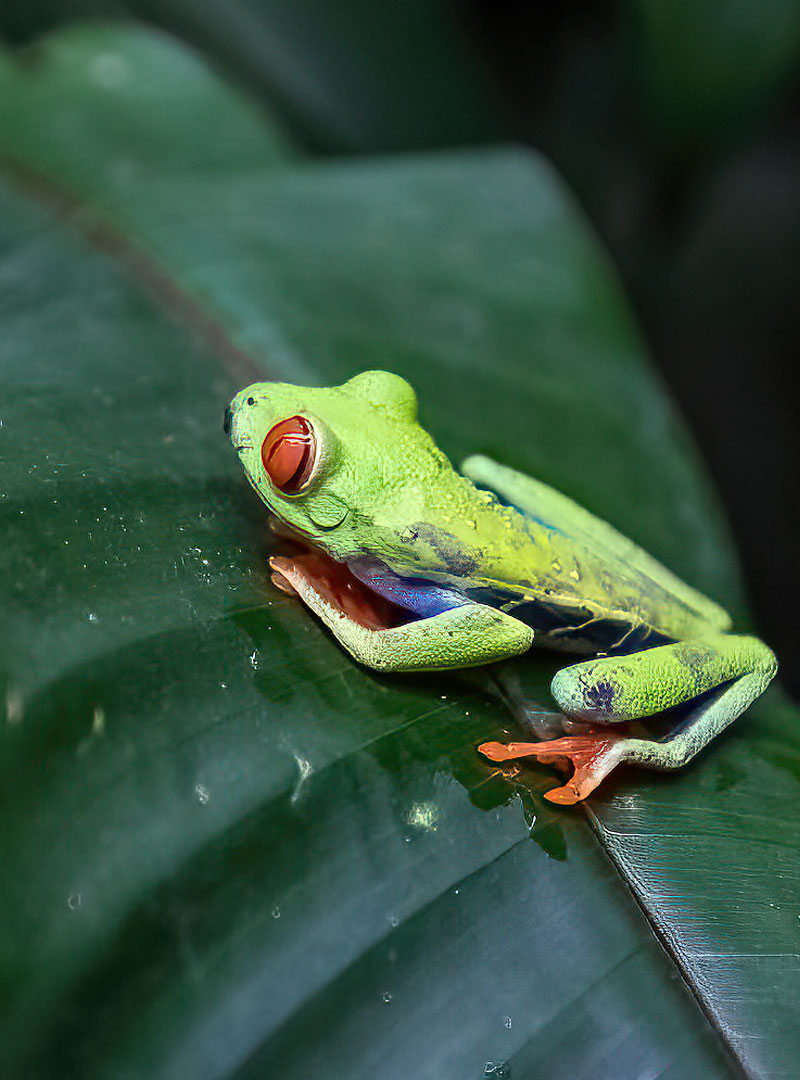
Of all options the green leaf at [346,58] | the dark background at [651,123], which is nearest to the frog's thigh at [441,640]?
the dark background at [651,123]

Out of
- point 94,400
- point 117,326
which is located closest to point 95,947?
point 94,400

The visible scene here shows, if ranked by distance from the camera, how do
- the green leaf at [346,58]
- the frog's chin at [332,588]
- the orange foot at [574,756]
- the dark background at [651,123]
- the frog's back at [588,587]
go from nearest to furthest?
the orange foot at [574,756] < the frog's chin at [332,588] < the frog's back at [588,587] < the dark background at [651,123] < the green leaf at [346,58]

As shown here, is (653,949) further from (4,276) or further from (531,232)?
(531,232)

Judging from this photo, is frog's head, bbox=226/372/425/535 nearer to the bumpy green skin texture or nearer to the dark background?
the bumpy green skin texture

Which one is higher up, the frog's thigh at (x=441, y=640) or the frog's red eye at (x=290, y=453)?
the frog's red eye at (x=290, y=453)

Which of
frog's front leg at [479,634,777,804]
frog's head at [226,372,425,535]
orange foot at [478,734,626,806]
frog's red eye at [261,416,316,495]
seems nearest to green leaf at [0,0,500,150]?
frog's head at [226,372,425,535]

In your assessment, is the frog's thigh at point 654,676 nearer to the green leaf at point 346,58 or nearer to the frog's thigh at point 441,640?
the frog's thigh at point 441,640

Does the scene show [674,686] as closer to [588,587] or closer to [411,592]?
[588,587]
